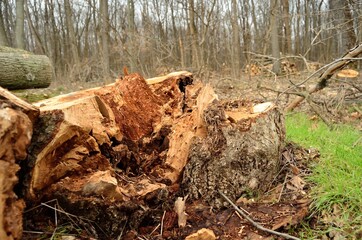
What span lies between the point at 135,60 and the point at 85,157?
824 cm

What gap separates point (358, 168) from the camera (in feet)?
6.73

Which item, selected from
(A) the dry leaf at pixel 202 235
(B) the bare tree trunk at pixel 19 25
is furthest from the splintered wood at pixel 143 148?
(B) the bare tree trunk at pixel 19 25

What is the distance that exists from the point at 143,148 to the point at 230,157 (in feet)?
1.97

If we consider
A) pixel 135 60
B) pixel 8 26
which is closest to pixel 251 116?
pixel 135 60

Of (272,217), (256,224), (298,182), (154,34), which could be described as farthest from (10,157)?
(154,34)

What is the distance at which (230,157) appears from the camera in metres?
1.99

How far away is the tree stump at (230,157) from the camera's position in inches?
78.0

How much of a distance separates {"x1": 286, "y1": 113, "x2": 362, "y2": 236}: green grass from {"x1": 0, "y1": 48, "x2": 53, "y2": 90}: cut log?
4.25 meters

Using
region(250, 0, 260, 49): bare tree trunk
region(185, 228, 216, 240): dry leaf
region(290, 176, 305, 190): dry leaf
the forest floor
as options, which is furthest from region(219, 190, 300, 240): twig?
region(250, 0, 260, 49): bare tree trunk

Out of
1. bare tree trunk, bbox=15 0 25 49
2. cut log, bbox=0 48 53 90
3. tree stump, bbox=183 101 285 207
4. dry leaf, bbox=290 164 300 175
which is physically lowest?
dry leaf, bbox=290 164 300 175

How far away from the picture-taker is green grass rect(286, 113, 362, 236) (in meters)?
1.68

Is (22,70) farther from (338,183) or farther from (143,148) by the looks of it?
(338,183)

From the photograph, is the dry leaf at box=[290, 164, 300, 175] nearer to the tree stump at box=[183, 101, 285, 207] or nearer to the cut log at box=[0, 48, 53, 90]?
the tree stump at box=[183, 101, 285, 207]

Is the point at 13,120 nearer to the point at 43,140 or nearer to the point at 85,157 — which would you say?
the point at 43,140
